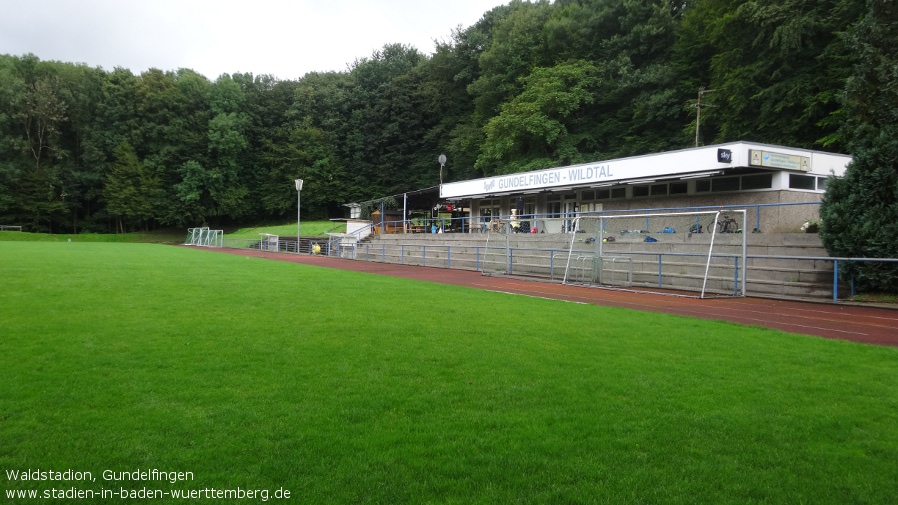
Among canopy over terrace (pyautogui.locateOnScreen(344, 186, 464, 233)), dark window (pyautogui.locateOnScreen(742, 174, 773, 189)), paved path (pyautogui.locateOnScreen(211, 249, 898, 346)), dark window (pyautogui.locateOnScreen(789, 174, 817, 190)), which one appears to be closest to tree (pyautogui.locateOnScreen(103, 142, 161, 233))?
canopy over terrace (pyautogui.locateOnScreen(344, 186, 464, 233))

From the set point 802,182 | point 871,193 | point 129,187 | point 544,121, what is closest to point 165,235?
point 129,187

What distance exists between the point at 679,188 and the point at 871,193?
11.5 m

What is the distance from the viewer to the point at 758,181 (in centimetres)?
2214

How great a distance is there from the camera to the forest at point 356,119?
140 feet

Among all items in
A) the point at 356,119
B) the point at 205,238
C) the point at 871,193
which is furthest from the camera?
the point at 356,119

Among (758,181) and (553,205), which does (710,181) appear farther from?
(553,205)

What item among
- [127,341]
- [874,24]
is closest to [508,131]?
[874,24]

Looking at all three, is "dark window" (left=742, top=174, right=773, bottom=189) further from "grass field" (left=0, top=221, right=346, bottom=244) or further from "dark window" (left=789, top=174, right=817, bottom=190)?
"grass field" (left=0, top=221, right=346, bottom=244)

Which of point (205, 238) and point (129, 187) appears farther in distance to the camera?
point (129, 187)

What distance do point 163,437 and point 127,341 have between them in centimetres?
367

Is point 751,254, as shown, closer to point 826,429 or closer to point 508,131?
point 826,429

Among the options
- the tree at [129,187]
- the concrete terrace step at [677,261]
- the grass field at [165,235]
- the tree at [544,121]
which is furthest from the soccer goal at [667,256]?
the tree at [129,187]

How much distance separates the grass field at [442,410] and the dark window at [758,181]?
50.4 feet

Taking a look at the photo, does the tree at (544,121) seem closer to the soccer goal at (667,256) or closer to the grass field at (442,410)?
the soccer goal at (667,256)
